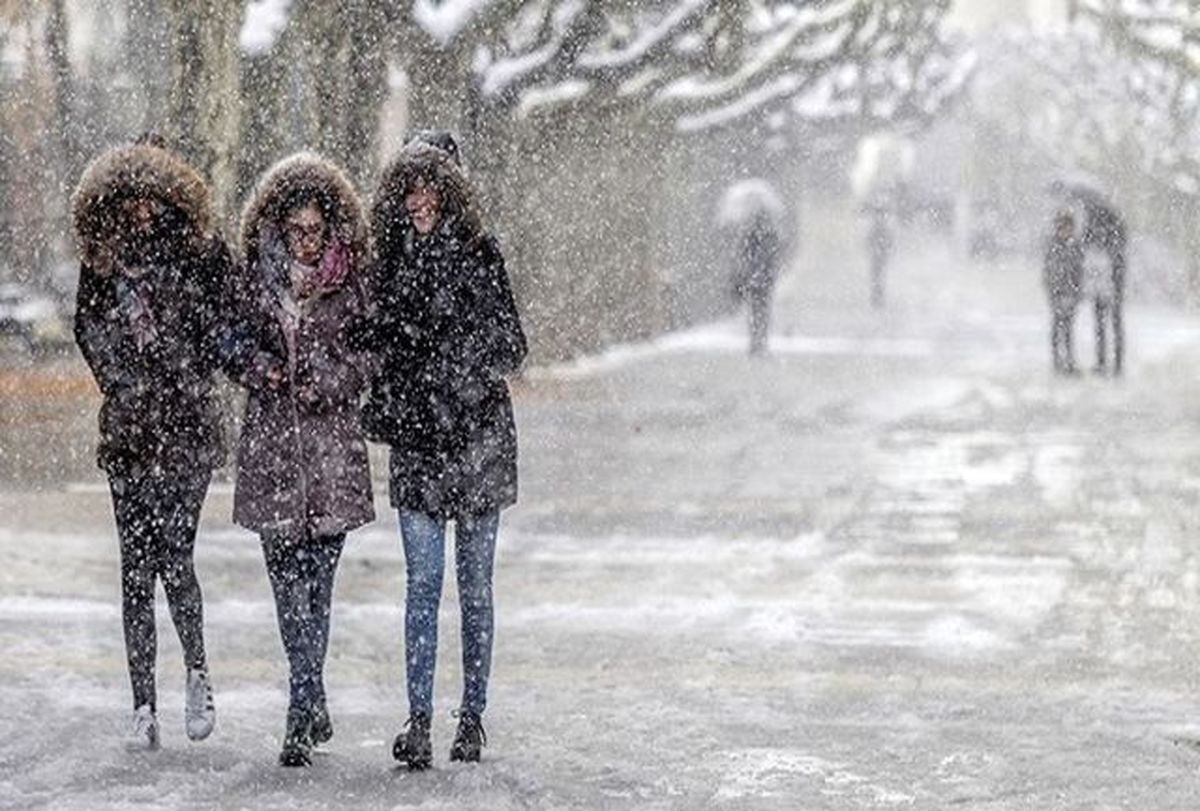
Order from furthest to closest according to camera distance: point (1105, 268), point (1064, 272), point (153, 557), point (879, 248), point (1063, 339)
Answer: point (879, 248)
point (1063, 339)
point (1105, 268)
point (1064, 272)
point (153, 557)

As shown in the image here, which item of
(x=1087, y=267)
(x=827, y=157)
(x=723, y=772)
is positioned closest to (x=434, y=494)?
(x=723, y=772)

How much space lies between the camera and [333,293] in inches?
297

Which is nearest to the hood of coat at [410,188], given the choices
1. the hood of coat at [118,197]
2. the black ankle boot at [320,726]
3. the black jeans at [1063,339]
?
the hood of coat at [118,197]

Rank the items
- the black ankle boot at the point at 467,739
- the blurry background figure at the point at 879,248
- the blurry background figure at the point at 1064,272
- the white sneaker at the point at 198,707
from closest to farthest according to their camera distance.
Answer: the black ankle boot at the point at 467,739 < the white sneaker at the point at 198,707 < the blurry background figure at the point at 1064,272 < the blurry background figure at the point at 879,248

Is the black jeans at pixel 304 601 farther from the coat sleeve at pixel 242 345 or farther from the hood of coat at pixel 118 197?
the hood of coat at pixel 118 197

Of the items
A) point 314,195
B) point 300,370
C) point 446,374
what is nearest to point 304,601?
point 300,370

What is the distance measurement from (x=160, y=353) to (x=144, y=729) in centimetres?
102

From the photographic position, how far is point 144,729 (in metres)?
7.72

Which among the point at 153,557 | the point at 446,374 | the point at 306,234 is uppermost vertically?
the point at 306,234

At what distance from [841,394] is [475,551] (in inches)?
627

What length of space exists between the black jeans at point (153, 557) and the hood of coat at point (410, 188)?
0.83m

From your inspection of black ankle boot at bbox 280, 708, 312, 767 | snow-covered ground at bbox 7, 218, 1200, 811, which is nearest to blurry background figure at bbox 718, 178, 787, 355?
snow-covered ground at bbox 7, 218, 1200, 811

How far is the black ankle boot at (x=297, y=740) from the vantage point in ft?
24.7

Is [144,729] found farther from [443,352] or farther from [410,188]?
[410,188]
